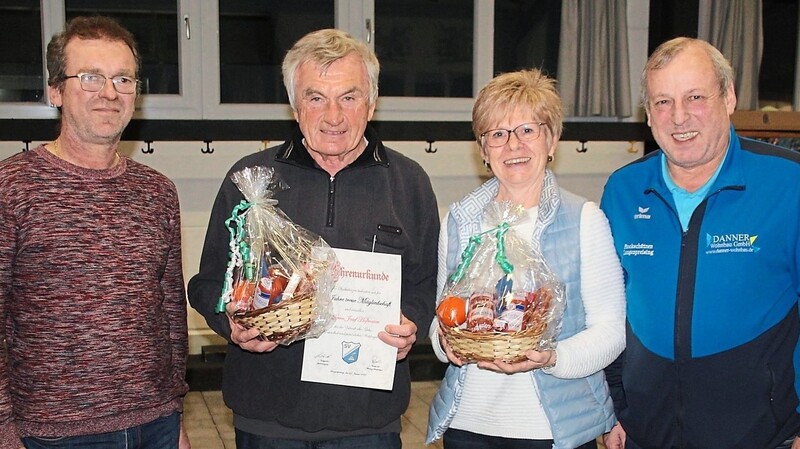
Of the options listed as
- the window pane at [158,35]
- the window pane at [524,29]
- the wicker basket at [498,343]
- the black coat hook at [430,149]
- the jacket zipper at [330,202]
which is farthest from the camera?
the window pane at [524,29]

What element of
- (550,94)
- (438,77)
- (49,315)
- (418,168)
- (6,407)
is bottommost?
(6,407)

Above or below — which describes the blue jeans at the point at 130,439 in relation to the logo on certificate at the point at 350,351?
below

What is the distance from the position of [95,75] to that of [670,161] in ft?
4.92

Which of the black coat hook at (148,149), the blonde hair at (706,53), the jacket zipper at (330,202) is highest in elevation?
the blonde hair at (706,53)

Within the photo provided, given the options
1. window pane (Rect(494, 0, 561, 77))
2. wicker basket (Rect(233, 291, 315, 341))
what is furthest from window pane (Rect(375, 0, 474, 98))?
wicker basket (Rect(233, 291, 315, 341))

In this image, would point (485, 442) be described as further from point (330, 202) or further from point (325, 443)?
point (330, 202)

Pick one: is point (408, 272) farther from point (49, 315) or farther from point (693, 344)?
point (49, 315)

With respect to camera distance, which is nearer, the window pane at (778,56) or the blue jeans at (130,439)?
the blue jeans at (130,439)

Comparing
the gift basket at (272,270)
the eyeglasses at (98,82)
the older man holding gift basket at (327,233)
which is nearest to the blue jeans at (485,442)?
the older man holding gift basket at (327,233)

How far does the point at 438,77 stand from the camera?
21.7 feet

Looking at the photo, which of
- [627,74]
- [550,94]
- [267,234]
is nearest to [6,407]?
[267,234]

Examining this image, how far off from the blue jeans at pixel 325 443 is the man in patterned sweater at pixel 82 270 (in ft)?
0.83

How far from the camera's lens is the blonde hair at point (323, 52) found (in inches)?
79.4

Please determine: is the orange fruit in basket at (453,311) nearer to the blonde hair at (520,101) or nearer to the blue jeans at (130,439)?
the blonde hair at (520,101)
